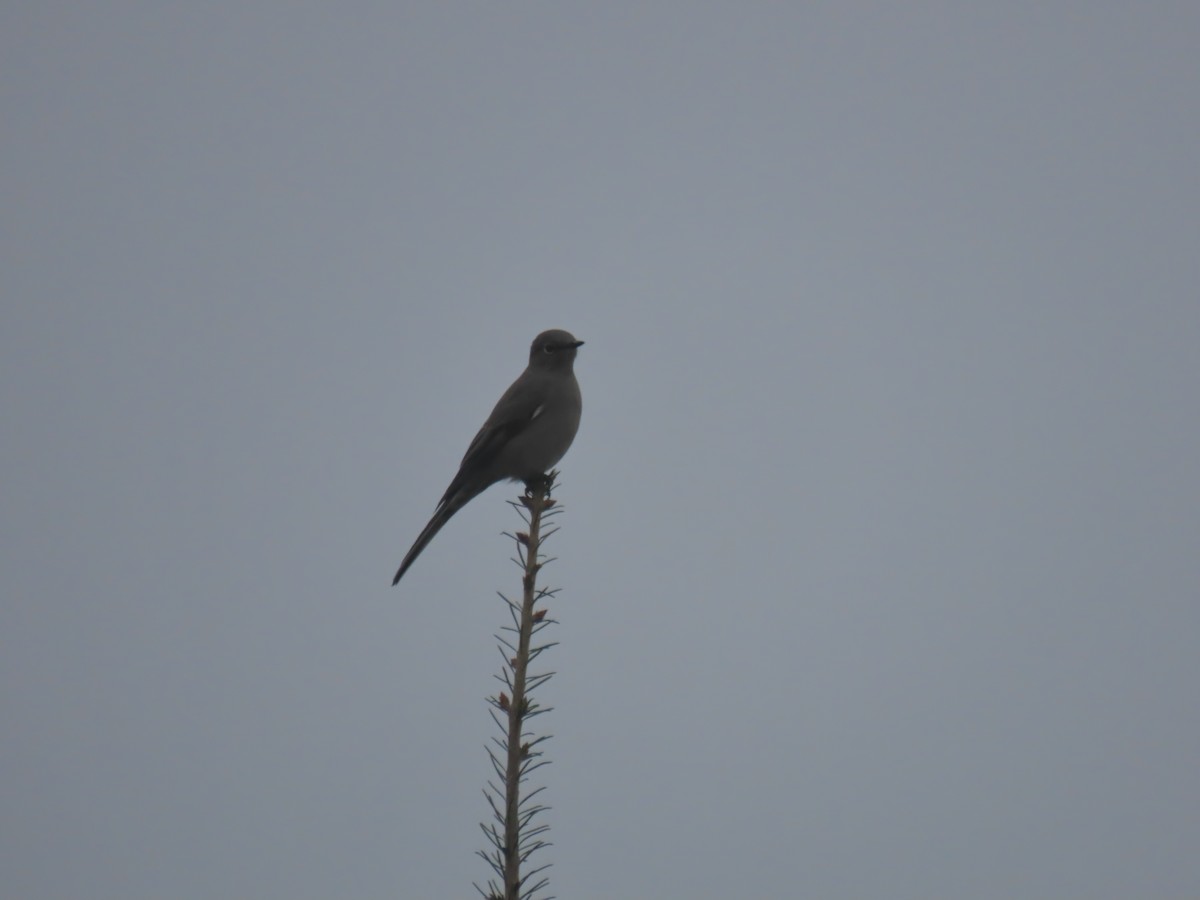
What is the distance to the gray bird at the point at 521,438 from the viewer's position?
9.35m

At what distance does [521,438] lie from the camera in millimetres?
9391

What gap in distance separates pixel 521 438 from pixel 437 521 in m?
1.21

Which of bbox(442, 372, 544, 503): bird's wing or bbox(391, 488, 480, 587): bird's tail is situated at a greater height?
bbox(442, 372, 544, 503): bird's wing

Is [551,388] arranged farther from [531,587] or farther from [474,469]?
[531,587]

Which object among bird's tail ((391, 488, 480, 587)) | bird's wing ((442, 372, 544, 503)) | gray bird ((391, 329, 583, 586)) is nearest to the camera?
bird's tail ((391, 488, 480, 587))

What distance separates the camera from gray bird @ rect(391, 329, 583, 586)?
935 cm

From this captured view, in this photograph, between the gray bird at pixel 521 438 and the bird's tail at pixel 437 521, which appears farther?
the gray bird at pixel 521 438

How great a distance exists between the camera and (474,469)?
31.3 feet

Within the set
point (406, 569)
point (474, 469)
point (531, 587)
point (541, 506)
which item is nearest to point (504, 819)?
point (531, 587)

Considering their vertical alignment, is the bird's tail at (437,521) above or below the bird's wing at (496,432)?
below

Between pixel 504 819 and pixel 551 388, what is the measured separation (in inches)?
251

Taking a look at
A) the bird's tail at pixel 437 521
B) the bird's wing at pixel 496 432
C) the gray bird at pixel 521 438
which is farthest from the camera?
the bird's wing at pixel 496 432

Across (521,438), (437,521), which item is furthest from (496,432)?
(437,521)

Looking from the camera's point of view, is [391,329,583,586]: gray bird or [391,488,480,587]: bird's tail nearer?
[391,488,480,587]: bird's tail
